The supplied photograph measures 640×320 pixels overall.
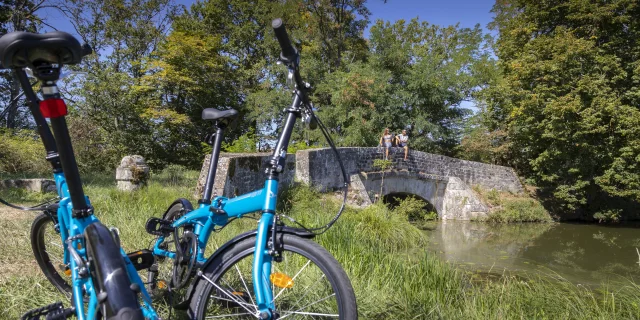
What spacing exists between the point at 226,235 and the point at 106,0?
16453 mm

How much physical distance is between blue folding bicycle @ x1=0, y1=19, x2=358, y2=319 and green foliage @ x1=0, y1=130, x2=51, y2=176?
10727 millimetres

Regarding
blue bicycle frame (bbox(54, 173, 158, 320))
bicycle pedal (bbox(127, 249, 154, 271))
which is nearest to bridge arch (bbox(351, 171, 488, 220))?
bicycle pedal (bbox(127, 249, 154, 271))

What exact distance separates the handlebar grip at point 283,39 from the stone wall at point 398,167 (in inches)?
329

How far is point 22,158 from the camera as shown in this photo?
11586mm

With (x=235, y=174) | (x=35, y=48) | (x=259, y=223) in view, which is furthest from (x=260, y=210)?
(x=235, y=174)

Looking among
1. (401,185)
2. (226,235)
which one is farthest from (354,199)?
(226,235)

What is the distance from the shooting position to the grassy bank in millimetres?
2768

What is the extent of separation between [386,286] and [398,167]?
37.0 ft

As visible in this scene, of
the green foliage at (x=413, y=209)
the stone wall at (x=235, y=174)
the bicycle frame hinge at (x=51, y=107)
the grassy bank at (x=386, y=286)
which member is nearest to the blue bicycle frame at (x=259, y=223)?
the grassy bank at (x=386, y=286)

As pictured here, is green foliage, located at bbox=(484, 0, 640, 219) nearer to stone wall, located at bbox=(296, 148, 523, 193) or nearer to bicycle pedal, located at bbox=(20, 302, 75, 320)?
stone wall, located at bbox=(296, 148, 523, 193)

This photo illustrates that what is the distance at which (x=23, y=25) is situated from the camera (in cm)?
1188

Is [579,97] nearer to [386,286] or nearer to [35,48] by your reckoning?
[386,286]

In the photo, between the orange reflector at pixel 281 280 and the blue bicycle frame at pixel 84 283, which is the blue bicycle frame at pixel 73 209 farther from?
the orange reflector at pixel 281 280

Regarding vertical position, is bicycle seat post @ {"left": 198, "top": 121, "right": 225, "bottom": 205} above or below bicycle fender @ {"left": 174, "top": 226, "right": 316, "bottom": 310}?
above
